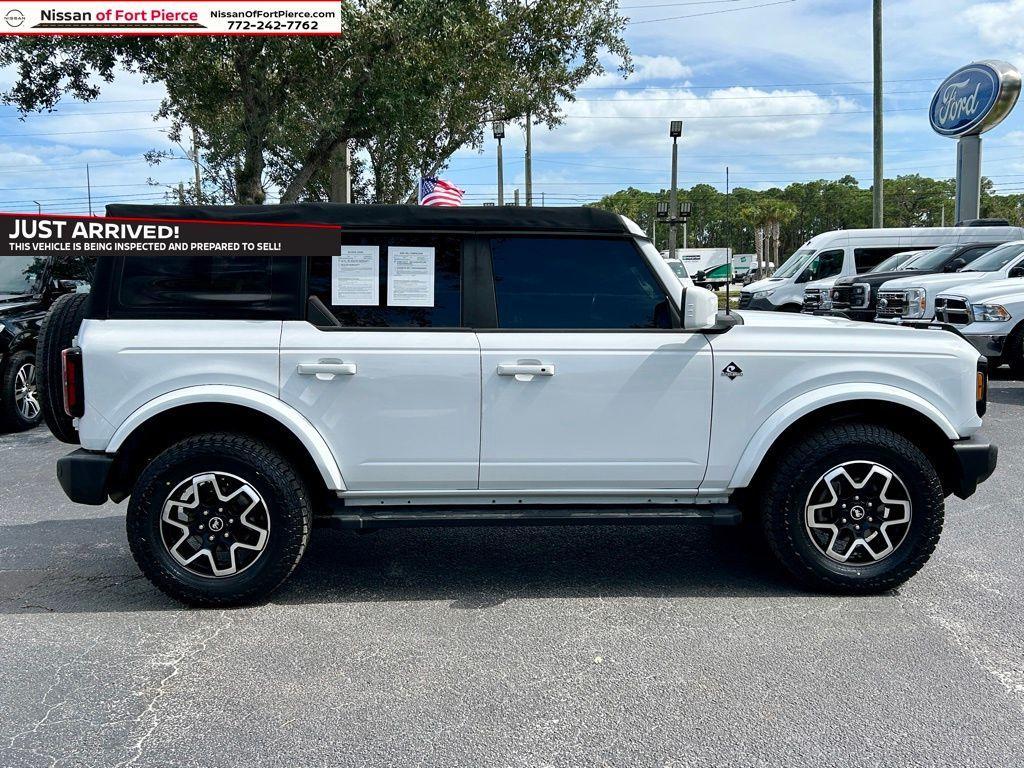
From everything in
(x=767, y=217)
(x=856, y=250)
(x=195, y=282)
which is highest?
(x=767, y=217)

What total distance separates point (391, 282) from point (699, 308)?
1.44 meters

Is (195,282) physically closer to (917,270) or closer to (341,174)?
(917,270)

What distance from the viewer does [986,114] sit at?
22.7 metres

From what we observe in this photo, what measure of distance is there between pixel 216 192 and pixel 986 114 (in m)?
20.1

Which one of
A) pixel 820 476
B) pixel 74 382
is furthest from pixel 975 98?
pixel 74 382

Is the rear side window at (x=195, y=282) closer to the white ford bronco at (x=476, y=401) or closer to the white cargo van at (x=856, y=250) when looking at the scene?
the white ford bronco at (x=476, y=401)

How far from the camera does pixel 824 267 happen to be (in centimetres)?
1884

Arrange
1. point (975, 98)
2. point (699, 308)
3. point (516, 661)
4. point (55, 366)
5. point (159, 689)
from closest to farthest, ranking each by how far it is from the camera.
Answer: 1. point (159, 689)
2. point (516, 661)
3. point (699, 308)
4. point (55, 366)
5. point (975, 98)

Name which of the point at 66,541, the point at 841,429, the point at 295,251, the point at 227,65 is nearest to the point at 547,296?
the point at 295,251

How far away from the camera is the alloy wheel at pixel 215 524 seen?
13.0 feet

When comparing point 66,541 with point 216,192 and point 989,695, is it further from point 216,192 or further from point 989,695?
point 216,192

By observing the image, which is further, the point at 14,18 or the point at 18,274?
the point at 14,18

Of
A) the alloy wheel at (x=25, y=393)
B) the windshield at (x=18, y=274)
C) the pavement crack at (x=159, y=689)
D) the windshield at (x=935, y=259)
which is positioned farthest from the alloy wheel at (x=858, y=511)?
the windshield at (x=935, y=259)

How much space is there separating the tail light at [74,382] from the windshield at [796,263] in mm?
17327
